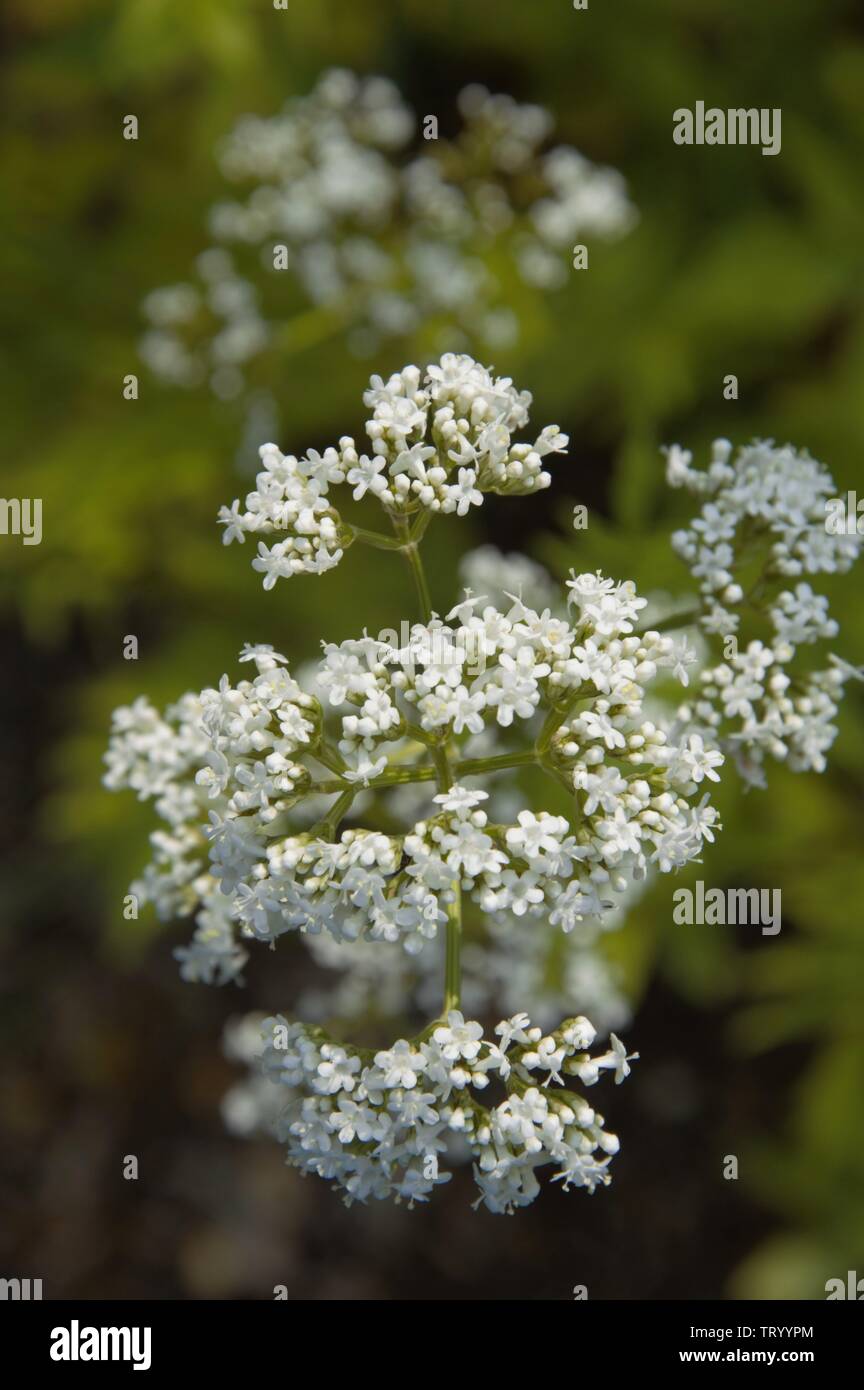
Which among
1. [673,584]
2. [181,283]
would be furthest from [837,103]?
[673,584]

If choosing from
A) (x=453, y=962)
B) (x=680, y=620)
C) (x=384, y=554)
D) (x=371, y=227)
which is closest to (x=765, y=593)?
(x=680, y=620)

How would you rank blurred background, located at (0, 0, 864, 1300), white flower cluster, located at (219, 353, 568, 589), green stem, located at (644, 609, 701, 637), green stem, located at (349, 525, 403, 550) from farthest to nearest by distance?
blurred background, located at (0, 0, 864, 1300) < green stem, located at (644, 609, 701, 637) < green stem, located at (349, 525, 403, 550) < white flower cluster, located at (219, 353, 568, 589)

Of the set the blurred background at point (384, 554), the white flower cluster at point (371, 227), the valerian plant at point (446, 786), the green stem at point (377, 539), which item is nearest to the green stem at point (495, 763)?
the valerian plant at point (446, 786)

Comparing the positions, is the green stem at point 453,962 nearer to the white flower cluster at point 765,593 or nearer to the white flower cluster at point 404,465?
the white flower cluster at point 765,593

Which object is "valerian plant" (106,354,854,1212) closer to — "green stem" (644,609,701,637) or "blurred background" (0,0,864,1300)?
"green stem" (644,609,701,637)

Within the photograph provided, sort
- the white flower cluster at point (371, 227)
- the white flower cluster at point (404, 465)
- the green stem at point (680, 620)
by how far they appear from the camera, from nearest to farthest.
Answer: the white flower cluster at point (404, 465), the green stem at point (680, 620), the white flower cluster at point (371, 227)

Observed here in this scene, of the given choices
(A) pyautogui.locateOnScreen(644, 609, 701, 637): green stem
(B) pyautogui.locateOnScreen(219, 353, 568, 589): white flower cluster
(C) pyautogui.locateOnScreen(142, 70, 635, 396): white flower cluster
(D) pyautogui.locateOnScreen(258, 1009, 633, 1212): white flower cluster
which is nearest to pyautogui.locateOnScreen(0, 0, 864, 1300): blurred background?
(C) pyautogui.locateOnScreen(142, 70, 635, 396): white flower cluster
